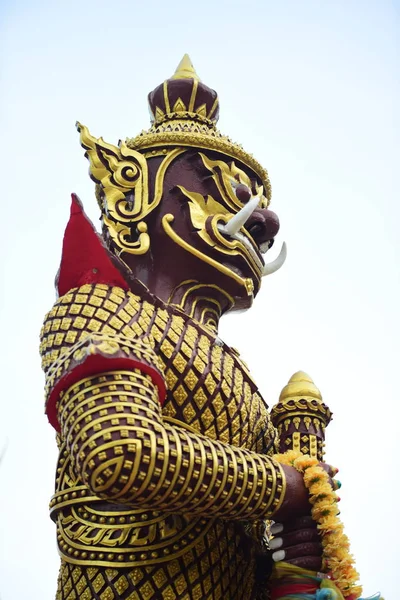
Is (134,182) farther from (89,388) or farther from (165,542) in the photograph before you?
(165,542)

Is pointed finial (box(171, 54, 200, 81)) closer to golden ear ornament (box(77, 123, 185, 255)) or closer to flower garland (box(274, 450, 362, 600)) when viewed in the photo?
golden ear ornament (box(77, 123, 185, 255))

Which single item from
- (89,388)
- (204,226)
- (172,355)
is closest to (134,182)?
(204,226)

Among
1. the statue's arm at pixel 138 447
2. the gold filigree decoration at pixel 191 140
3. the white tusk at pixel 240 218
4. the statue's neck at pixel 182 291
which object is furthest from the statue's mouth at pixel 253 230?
the statue's arm at pixel 138 447

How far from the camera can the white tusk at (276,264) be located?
545 centimetres

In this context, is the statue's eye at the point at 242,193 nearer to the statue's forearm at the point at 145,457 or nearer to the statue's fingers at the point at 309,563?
the statue's forearm at the point at 145,457

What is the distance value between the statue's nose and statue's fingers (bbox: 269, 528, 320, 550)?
1.69 meters

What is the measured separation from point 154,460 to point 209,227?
1648 mm

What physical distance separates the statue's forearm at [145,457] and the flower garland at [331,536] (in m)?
0.26

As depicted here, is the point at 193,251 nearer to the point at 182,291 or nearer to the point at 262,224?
the point at 182,291

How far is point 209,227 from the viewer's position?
4.87 meters

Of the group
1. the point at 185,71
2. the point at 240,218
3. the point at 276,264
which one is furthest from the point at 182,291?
the point at 185,71

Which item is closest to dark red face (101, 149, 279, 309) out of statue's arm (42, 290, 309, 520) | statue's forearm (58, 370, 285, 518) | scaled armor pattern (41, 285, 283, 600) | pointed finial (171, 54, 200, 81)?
scaled armor pattern (41, 285, 283, 600)

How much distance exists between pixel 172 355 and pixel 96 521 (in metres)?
0.82

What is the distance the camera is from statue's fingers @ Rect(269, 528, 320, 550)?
4.08 m
